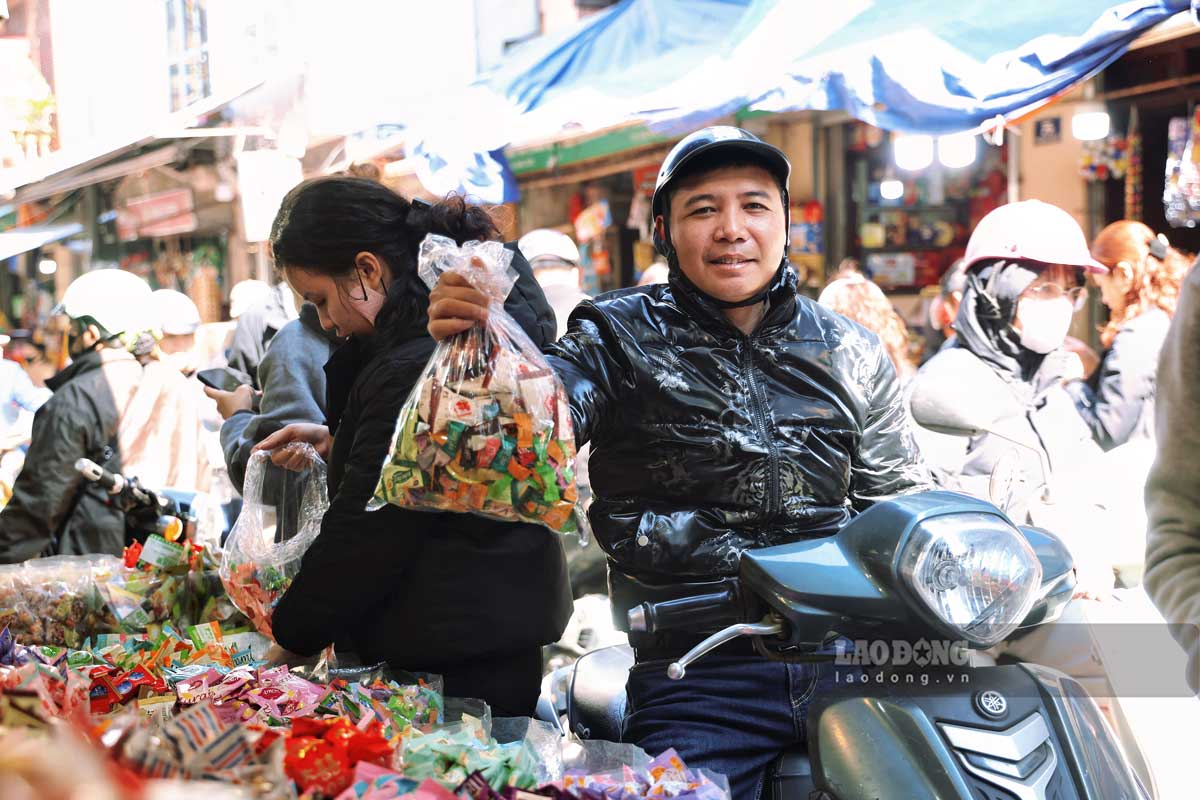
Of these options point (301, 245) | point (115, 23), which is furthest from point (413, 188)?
point (301, 245)

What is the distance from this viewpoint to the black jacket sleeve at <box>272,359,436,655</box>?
8.14ft

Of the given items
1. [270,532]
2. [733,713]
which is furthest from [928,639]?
[270,532]

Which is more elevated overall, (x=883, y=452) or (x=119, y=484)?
(x=883, y=452)

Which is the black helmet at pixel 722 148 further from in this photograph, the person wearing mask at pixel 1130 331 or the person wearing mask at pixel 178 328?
the person wearing mask at pixel 178 328

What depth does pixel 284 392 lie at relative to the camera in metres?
4.18

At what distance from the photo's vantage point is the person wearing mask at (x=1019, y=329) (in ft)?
14.2

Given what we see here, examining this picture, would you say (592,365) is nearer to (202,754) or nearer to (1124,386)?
(202,754)

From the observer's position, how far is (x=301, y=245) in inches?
106

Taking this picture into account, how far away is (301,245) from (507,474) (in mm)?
1033

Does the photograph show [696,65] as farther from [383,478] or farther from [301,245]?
[383,478]

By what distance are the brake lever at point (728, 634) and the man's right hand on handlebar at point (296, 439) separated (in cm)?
159

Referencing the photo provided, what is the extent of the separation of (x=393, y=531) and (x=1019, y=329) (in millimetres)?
2822

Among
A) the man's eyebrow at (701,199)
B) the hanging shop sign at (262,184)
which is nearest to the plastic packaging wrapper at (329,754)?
the man's eyebrow at (701,199)

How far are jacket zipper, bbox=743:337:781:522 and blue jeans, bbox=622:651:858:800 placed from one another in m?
0.29
